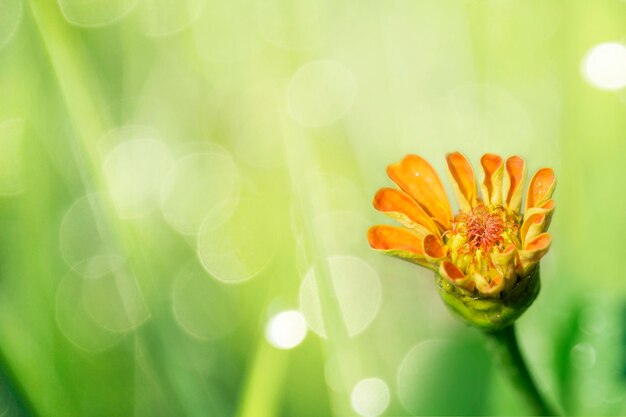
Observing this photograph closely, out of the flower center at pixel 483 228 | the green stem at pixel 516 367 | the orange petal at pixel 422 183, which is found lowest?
the green stem at pixel 516 367

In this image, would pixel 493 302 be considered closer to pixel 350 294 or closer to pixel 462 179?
pixel 462 179

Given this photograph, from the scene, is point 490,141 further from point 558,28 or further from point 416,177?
point 416,177

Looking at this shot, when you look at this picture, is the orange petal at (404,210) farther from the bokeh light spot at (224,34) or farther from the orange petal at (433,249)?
the bokeh light spot at (224,34)

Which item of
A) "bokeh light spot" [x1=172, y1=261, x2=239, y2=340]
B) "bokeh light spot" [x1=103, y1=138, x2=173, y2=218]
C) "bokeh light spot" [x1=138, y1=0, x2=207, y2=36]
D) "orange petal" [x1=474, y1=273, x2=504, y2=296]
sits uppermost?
"bokeh light spot" [x1=138, y1=0, x2=207, y2=36]

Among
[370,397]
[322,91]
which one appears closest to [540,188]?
[370,397]

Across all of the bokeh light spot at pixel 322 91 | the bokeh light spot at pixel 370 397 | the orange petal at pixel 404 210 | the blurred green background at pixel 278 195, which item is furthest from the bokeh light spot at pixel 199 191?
the orange petal at pixel 404 210

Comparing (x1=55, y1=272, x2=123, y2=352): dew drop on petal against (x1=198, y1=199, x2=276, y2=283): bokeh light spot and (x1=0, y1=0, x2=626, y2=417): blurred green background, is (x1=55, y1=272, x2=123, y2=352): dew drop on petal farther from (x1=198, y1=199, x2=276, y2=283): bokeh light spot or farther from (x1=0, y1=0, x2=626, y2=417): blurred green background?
Answer: (x1=198, y1=199, x2=276, y2=283): bokeh light spot

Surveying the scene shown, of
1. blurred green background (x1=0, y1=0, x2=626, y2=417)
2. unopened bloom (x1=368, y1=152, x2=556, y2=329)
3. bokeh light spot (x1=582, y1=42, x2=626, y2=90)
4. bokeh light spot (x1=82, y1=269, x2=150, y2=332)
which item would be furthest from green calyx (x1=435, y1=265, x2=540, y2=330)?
bokeh light spot (x1=582, y1=42, x2=626, y2=90)
